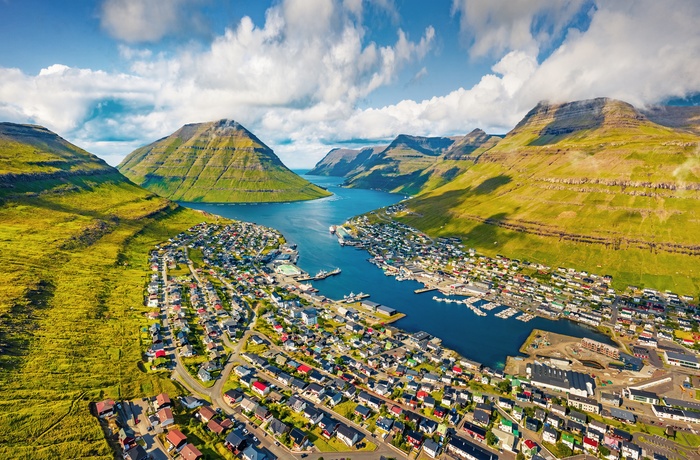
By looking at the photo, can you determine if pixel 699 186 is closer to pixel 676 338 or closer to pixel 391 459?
pixel 676 338

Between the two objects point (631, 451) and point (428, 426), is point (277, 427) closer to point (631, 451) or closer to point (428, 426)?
point (428, 426)

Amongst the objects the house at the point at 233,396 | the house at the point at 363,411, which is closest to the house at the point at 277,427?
the house at the point at 233,396

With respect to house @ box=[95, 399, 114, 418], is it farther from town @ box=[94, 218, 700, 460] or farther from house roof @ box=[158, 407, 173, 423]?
house roof @ box=[158, 407, 173, 423]

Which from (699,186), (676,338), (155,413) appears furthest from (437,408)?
(699,186)

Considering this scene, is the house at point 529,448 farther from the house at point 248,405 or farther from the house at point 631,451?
the house at point 248,405

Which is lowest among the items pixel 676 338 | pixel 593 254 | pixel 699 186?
pixel 676 338

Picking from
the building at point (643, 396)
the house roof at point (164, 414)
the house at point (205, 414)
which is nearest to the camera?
the house roof at point (164, 414)

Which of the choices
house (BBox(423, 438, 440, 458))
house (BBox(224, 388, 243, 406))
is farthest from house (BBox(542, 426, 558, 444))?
house (BBox(224, 388, 243, 406))
